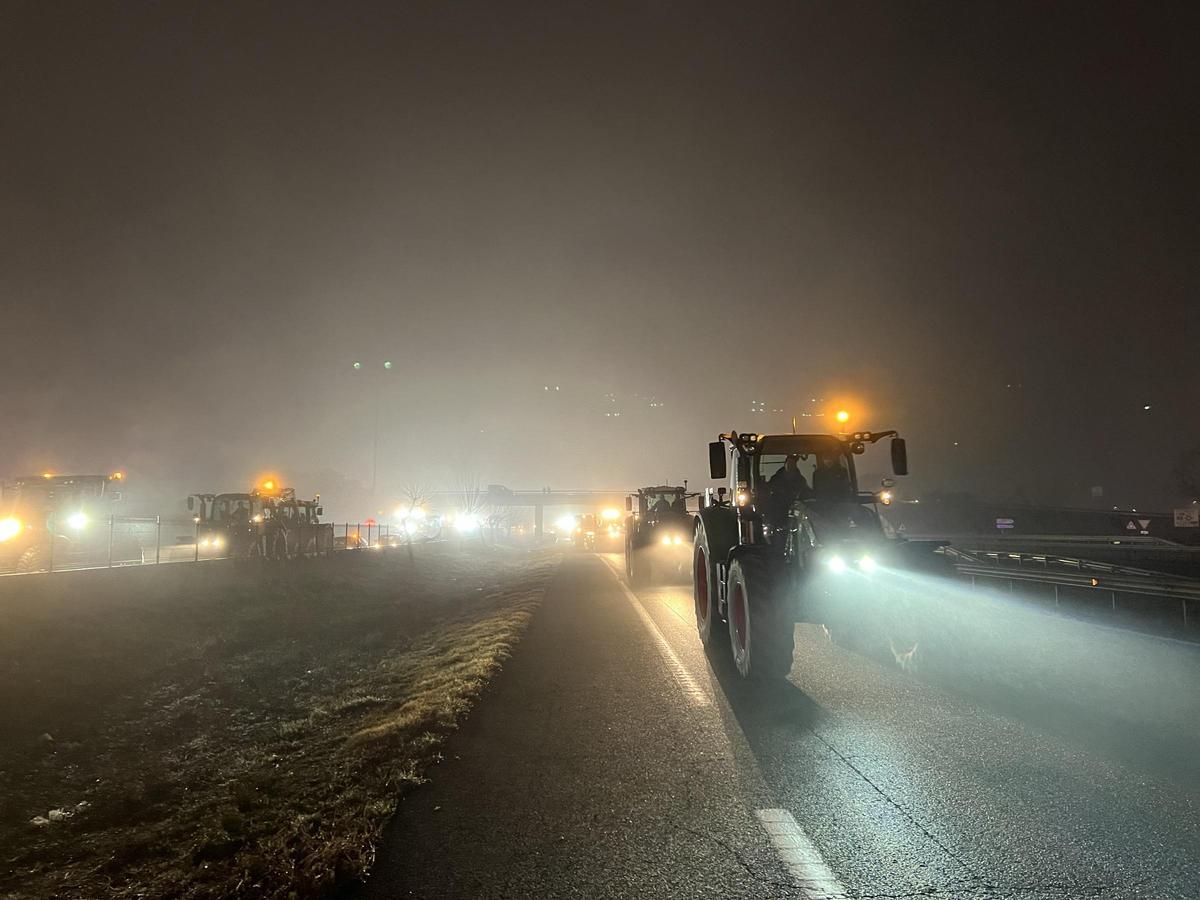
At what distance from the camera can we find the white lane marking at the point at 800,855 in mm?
3850

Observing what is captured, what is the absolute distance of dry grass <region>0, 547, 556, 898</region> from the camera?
4.75 m

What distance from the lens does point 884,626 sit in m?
8.43

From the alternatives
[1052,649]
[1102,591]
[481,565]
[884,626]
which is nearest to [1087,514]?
[481,565]

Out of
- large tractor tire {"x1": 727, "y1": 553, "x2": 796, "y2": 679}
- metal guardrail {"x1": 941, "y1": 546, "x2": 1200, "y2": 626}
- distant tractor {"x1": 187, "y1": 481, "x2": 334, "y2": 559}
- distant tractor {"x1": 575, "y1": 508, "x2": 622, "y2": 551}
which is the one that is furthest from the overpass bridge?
large tractor tire {"x1": 727, "y1": 553, "x2": 796, "y2": 679}

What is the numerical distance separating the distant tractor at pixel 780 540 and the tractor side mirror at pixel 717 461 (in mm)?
16

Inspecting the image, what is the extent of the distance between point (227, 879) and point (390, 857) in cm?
91

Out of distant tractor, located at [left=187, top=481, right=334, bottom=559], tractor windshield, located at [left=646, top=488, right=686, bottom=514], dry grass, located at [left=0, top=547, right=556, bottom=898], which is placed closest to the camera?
dry grass, located at [left=0, top=547, right=556, bottom=898]

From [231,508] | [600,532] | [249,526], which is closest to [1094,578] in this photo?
[249,526]

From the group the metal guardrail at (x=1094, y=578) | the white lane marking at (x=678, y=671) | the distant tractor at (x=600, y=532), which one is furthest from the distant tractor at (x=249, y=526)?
the distant tractor at (x=600, y=532)

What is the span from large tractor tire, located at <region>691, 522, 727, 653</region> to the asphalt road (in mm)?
1165

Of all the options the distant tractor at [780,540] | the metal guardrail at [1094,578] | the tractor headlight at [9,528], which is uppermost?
the tractor headlight at [9,528]

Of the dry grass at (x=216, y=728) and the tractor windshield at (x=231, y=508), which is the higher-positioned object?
the tractor windshield at (x=231, y=508)

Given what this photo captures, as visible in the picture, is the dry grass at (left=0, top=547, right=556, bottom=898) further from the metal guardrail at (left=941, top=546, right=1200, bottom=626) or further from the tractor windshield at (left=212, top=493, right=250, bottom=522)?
the tractor windshield at (left=212, top=493, right=250, bottom=522)

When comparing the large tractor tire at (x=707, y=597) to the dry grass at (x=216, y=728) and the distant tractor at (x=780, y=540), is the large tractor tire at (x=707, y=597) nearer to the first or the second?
the distant tractor at (x=780, y=540)
